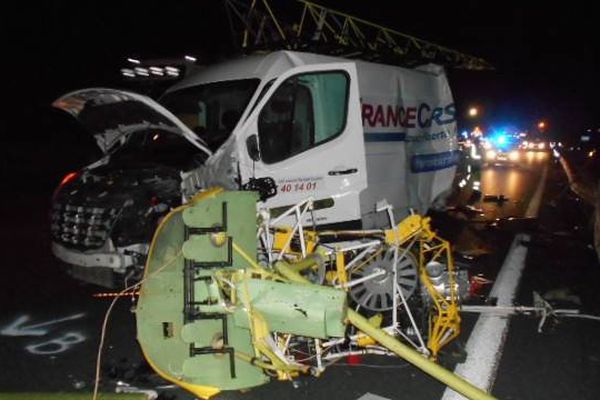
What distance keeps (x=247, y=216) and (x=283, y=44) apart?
166 inches

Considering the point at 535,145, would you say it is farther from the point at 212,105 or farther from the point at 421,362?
the point at 421,362

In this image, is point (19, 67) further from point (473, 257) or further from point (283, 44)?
point (473, 257)

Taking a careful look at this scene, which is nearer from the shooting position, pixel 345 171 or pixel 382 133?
pixel 345 171

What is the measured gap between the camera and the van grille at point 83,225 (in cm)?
520

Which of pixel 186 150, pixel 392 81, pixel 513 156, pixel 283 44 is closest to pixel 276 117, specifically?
pixel 186 150

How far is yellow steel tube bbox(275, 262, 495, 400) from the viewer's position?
326cm

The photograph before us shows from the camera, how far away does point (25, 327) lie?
5.36 meters

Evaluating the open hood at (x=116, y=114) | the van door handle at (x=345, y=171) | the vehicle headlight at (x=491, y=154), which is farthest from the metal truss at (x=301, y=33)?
the vehicle headlight at (x=491, y=154)

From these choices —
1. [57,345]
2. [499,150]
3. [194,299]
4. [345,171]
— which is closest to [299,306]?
[194,299]

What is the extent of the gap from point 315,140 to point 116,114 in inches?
84.7

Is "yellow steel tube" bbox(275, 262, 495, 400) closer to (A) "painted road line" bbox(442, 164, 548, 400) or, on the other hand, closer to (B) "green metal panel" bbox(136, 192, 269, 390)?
(B) "green metal panel" bbox(136, 192, 269, 390)

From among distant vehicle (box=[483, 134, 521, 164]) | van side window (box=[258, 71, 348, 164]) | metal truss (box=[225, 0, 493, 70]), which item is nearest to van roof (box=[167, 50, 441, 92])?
van side window (box=[258, 71, 348, 164])

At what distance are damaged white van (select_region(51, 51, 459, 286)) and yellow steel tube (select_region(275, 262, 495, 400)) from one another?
1995 mm

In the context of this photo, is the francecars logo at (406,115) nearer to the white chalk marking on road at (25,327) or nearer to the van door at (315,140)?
the van door at (315,140)
